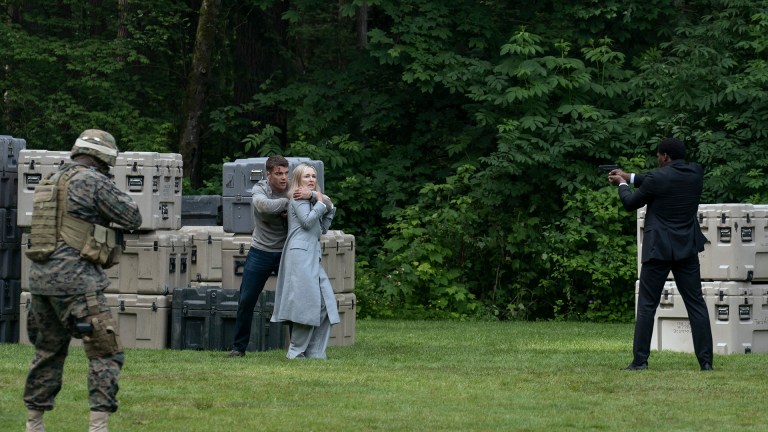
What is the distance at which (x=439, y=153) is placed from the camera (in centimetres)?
2602

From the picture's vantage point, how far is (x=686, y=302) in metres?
13.1

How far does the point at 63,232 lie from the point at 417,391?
143 inches

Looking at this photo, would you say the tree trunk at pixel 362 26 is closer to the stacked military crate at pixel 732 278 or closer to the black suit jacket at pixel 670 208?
the stacked military crate at pixel 732 278

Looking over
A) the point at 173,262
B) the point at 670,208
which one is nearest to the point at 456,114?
the point at 173,262

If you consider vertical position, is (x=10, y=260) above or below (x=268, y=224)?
below

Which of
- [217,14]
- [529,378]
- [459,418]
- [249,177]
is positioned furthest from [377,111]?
[459,418]

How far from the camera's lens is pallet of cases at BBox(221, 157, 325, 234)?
15.5 meters

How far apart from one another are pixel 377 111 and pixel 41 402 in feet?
57.0

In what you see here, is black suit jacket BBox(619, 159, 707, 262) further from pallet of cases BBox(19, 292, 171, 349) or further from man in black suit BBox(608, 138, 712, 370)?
pallet of cases BBox(19, 292, 171, 349)

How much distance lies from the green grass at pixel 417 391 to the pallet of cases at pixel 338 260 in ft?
2.82

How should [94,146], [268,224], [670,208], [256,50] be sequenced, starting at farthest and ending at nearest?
1. [256,50]
2. [268,224]
3. [670,208]
4. [94,146]

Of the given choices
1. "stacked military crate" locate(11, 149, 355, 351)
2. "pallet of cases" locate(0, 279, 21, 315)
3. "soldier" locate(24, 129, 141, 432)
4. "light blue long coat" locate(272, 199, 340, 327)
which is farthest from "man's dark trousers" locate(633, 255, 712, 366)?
"pallet of cases" locate(0, 279, 21, 315)

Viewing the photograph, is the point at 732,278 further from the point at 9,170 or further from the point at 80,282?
the point at 80,282

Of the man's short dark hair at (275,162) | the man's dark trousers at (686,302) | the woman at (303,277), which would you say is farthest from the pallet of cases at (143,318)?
the man's dark trousers at (686,302)
